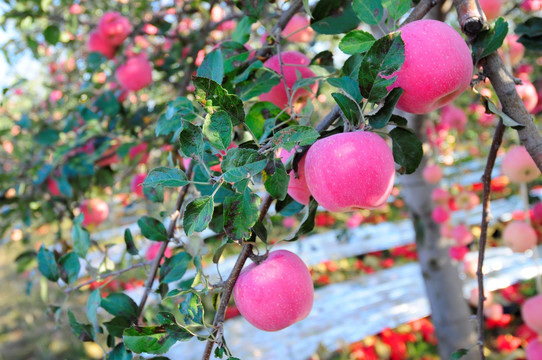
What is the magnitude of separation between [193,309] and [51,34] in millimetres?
1033

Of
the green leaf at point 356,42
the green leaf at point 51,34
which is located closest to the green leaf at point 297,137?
the green leaf at point 356,42

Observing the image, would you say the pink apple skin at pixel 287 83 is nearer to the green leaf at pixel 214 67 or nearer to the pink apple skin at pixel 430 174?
the green leaf at pixel 214 67

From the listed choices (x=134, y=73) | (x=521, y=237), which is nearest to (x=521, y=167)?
(x=521, y=237)

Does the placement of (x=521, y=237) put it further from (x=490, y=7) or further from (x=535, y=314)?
(x=490, y=7)

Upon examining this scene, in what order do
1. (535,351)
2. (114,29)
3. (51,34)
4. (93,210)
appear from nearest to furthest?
(535,351), (51,34), (114,29), (93,210)

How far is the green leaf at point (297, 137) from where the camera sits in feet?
1.26

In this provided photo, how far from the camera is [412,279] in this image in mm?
3090

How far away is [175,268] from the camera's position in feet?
2.17

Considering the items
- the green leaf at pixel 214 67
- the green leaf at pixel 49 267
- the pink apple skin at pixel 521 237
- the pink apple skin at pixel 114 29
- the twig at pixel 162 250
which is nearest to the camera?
the green leaf at pixel 214 67

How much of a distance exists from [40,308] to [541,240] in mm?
3396

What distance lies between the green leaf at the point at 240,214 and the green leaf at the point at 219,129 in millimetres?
53

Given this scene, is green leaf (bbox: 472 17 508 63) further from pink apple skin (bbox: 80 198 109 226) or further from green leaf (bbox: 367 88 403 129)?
pink apple skin (bbox: 80 198 109 226)

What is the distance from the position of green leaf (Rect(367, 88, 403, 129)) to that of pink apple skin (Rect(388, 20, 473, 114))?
32 millimetres

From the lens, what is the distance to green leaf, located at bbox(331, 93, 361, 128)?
1.38 ft
